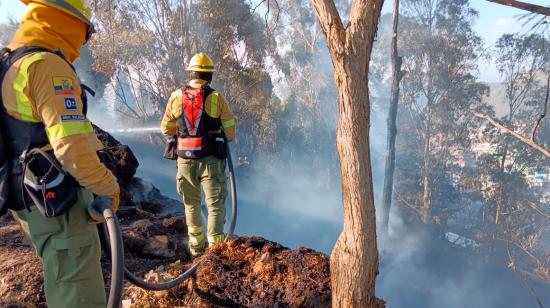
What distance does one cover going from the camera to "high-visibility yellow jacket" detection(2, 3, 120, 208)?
1.63 m

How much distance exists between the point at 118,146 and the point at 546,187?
22.1 metres

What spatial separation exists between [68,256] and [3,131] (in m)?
0.65

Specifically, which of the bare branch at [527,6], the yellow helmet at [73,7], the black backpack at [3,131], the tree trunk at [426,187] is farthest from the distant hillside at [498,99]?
the black backpack at [3,131]

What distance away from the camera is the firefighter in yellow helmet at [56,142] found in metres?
1.64

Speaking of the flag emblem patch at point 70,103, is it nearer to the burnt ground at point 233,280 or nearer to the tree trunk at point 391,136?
the burnt ground at point 233,280

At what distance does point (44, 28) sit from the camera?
174cm

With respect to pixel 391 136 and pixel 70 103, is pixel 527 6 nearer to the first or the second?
pixel 70 103

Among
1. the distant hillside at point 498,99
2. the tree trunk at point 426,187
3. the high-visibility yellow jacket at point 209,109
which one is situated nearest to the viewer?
the high-visibility yellow jacket at point 209,109

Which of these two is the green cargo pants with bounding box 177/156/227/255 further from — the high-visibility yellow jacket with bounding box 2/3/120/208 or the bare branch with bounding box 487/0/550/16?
the bare branch with bounding box 487/0/550/16

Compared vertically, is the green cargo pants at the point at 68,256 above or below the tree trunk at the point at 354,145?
below

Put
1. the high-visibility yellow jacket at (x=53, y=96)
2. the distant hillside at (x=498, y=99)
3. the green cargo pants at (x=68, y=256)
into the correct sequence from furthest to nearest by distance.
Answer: the distant hillside at (x=498, y=99), the green cargo pants at (x=68, y=256), the high-visibility yellow jacket at (x=53, y=96)

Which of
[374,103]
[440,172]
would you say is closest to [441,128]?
[440,172]

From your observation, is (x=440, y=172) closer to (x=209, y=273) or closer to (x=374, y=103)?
(x=374, y=103)

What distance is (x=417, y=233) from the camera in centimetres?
2117
